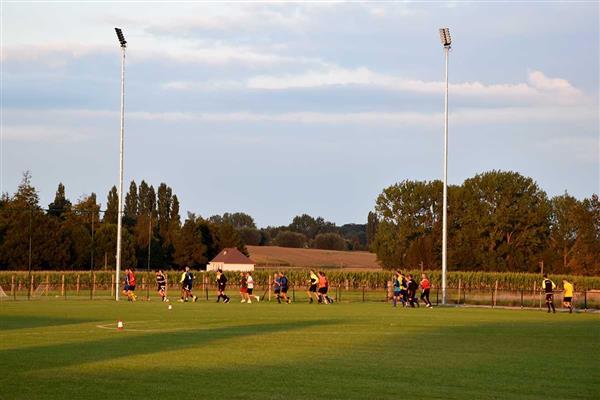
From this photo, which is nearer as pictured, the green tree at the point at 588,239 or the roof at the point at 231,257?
the green tree at the point at 588,239

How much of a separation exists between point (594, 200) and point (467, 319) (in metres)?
65.7

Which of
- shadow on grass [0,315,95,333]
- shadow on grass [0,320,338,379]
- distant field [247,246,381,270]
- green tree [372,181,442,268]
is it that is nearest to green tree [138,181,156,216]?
distant field [247,246,381,270]

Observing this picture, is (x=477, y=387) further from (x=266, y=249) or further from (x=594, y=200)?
(x=266, y=249)

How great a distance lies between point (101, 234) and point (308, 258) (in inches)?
2428

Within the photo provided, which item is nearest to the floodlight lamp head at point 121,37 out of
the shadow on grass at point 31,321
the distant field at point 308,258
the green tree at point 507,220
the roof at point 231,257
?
the shadow on grass at point 31,321

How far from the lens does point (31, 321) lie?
118 feet

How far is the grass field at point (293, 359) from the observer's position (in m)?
16.5

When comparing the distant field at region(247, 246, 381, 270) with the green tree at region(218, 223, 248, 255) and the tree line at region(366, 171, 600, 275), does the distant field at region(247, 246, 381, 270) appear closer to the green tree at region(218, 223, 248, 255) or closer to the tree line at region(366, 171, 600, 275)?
the green tree at region(218, 223, 248, 255)

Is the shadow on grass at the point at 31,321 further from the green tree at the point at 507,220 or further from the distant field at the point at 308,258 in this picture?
the distant field at the point at 308,258

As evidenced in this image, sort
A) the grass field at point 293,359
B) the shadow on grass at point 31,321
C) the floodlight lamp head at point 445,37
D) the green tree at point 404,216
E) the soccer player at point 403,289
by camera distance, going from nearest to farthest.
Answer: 1. the grass field at point 293,359
2. the shadow on grass at point 31,321
3. the soccer player at point 403,289
4. the floodlight lamp head at point 445,37
5. the green tree at point 404,216

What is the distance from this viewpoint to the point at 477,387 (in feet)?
56.2

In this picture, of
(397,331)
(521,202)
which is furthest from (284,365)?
(521,202)

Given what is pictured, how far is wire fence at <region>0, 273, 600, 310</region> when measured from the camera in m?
61.8

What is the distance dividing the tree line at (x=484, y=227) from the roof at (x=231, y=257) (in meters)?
16.4
